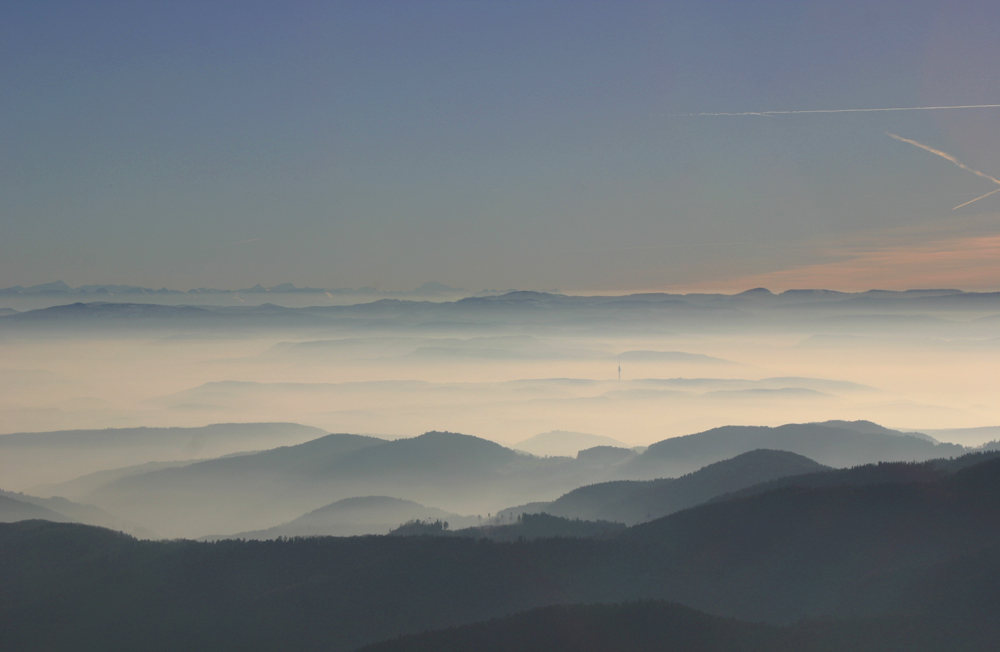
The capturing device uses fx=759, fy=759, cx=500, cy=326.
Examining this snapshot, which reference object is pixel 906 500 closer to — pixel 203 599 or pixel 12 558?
pixel 203 599

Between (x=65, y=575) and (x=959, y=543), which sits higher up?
(x=959, y=543)

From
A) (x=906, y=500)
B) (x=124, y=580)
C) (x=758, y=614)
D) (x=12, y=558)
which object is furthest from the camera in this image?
(x=12, y=558)

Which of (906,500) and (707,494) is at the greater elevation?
(906,500)

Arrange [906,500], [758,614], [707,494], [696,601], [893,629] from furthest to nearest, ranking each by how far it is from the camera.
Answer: [707,494] → [906,500] → [696,601] → [758,614] → [893,629]

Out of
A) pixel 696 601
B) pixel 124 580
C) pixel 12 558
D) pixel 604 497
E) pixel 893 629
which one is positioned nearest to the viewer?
pixel 893 629

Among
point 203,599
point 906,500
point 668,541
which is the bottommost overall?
point 203,599

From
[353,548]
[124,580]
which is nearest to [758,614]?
[353,548]

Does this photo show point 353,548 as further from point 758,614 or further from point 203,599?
point 758,614

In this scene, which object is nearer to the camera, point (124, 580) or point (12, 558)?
point (124, 580)

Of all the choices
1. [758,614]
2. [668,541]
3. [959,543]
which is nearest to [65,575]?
[668,541]
